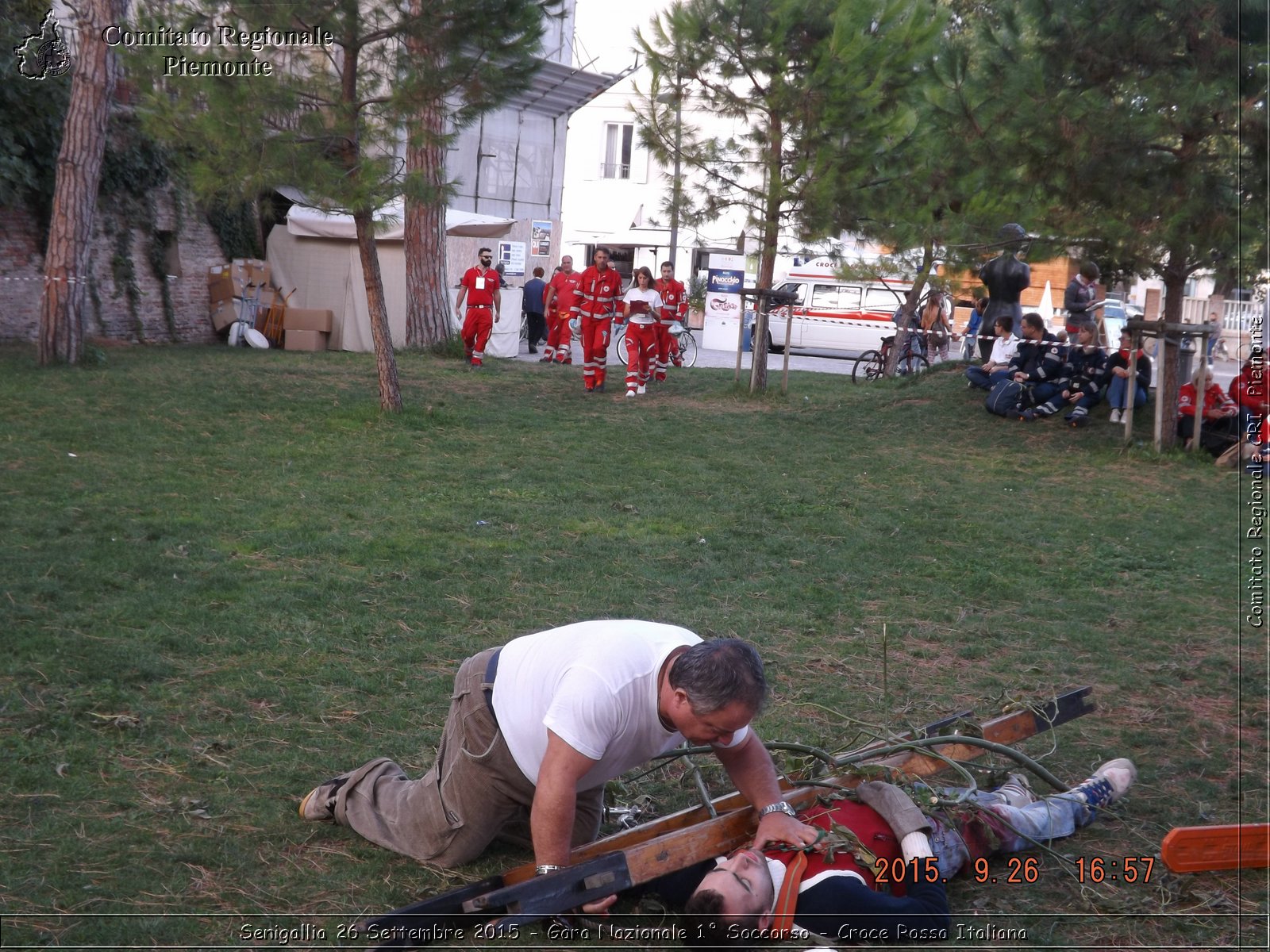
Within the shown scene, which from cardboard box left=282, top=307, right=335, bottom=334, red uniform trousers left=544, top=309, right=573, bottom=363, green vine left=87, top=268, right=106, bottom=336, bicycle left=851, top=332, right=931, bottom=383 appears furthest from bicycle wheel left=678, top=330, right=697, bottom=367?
green vine left=87, top=268, right=106, bottom=336

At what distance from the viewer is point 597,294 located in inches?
613

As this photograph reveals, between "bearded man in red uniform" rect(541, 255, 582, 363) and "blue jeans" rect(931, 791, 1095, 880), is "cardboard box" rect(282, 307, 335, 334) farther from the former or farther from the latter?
"blue jeans" rect(931, 791, 1095, 880)

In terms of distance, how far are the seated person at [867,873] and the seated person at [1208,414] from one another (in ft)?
28.3

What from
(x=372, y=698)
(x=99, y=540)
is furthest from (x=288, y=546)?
(x=372, y=698)

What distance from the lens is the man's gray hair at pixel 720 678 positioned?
2777 mm

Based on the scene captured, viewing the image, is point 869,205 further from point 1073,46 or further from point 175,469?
point 175,469

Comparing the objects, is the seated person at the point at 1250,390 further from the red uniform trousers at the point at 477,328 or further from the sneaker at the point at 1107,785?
the red uniform trousers at the point at 477,328

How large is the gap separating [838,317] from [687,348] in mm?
6105

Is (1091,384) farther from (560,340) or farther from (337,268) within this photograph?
(337,268)

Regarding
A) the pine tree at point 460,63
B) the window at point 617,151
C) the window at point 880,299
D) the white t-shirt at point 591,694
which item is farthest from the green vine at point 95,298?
the window at point 617,151

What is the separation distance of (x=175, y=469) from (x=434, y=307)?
10504 millimetres

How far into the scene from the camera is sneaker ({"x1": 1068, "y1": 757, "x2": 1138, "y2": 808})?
3.79 m

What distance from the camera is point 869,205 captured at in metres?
14.6

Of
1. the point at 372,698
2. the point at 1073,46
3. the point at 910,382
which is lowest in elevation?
the point at 372,698
